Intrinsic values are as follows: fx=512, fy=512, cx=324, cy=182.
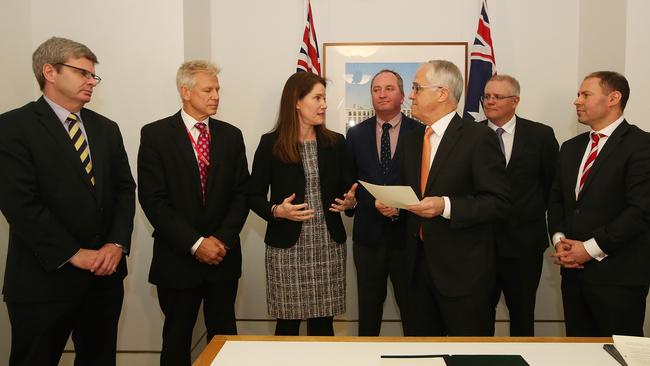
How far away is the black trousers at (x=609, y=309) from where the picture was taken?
2414mm

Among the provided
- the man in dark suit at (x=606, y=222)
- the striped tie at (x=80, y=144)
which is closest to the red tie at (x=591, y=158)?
the man in dark suit at (x=606, y=222)

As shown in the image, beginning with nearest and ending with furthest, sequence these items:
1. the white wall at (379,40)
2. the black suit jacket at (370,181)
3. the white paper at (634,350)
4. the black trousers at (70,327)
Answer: the white paper at (634,350) < the black trousers at (70,327) < the black suit jacket at (370,181) < the white wall at (379,40)

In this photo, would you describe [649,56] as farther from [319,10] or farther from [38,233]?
[38,233]

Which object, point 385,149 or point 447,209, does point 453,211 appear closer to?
point 447,209

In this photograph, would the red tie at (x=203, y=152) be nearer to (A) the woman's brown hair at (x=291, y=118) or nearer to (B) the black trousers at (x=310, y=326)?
(A) the woman's brown hair at (x=291, y=118)

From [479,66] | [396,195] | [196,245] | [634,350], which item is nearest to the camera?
[634,350]

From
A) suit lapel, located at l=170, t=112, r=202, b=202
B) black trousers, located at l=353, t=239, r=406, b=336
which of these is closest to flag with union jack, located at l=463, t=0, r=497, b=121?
black trousers, located at l=353, t=239, r=406, b=336

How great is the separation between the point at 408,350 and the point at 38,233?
1587 mm

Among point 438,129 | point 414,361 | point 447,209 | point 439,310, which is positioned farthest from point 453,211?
point 414,361

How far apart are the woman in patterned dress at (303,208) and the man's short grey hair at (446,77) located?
0.71 metres

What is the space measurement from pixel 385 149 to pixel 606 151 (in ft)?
3.87

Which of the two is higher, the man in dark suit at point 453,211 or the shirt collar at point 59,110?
the shirt collar at point 59,110

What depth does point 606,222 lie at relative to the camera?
248 cm

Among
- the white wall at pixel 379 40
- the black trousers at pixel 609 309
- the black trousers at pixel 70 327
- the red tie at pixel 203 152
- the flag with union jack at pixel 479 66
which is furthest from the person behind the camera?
the white wall at pixel 379 40
